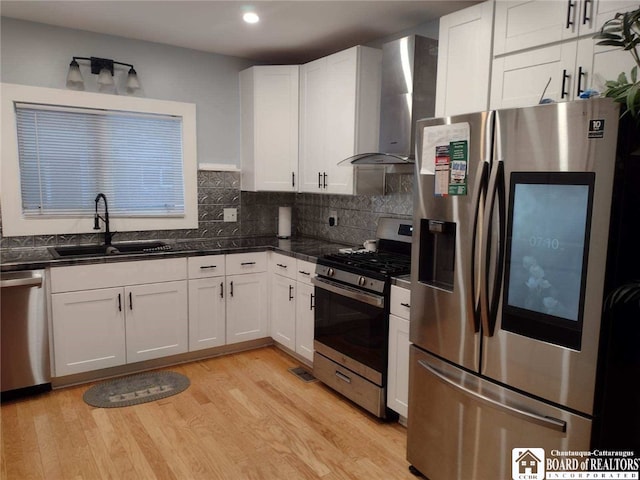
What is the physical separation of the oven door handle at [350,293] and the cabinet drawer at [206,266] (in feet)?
2.83

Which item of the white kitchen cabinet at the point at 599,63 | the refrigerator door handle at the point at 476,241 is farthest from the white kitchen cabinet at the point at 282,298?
the white kitchen cabinet at the point at 599,63

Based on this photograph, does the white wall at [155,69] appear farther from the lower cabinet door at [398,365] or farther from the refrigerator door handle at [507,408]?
the refrigerator door handle at [507,408]

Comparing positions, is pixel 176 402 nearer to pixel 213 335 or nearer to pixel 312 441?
pixel 213 335

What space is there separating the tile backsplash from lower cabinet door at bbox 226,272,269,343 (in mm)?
676

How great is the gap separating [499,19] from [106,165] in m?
3.02

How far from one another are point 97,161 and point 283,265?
5.61 feet

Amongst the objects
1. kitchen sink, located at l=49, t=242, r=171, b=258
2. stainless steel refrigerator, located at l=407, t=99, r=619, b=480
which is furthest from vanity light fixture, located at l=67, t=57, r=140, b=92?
stainless steel refrigerator, located at l=407, t=99, r=619, b=480

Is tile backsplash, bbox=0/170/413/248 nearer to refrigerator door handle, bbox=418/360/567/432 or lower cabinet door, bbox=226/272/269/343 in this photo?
lower cabinet door, bbox=226/272/269/343

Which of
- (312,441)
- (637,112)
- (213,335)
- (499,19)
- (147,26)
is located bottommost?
(312,441)

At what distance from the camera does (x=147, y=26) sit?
132 inches

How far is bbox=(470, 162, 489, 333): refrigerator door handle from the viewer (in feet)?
6.04

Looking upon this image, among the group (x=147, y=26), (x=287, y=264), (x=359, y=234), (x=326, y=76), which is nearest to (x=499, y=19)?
(x=326, y=76)

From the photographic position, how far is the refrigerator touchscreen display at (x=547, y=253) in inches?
62.1

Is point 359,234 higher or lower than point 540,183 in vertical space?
lower
